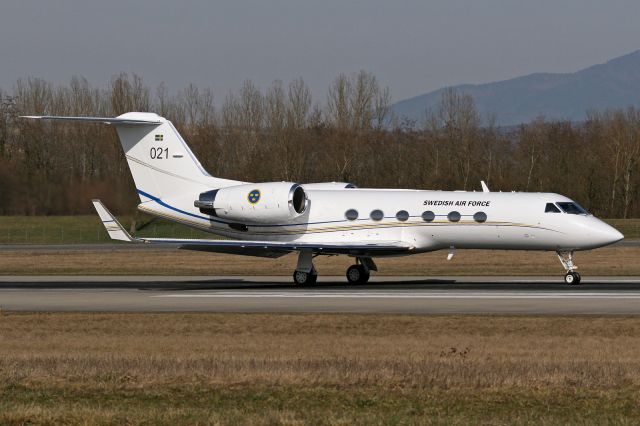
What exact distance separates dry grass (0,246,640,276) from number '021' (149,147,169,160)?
6983mm

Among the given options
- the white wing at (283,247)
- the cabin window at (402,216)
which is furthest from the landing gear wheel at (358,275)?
the cabin window at (402,216)

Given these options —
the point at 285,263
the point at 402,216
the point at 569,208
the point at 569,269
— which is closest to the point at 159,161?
the point at 402,216

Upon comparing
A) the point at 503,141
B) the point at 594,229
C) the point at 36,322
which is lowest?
the point at 36,322

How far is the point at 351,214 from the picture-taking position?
34.2 m

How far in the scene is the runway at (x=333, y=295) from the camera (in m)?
26.3

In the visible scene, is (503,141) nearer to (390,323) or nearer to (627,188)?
→ (627,188)

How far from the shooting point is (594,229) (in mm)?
32250

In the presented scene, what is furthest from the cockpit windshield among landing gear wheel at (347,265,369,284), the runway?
landing gear wheel at (347,265,369,284)

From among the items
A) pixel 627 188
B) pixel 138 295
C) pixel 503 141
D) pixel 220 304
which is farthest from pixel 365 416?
pixel 503 141

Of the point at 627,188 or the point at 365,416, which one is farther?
the point at 627,188

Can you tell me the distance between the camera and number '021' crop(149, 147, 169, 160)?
35781 millimetres

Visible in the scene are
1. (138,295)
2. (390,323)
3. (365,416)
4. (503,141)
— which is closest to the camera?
(365,416)

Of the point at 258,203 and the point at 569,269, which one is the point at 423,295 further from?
the point at 258,203

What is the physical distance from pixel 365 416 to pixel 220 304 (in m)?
15.5
